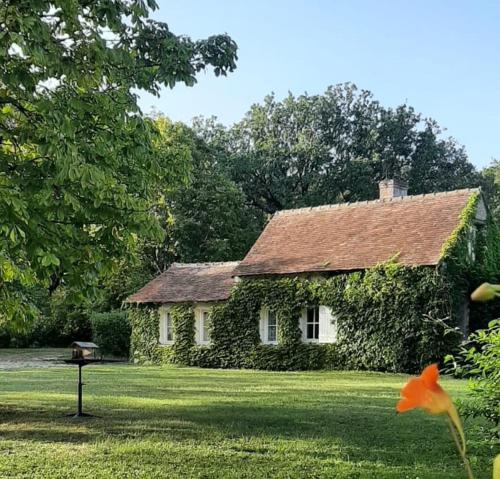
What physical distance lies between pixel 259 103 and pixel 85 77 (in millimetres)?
44572

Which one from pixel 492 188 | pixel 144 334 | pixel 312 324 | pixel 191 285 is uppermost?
pixel 492 188

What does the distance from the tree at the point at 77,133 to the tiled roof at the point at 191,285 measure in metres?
17.9

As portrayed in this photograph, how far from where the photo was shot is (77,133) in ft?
24.3

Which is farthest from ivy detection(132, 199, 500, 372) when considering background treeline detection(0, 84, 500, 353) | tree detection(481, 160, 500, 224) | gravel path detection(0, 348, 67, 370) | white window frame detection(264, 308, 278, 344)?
tree detection(481, 160, 500, 224)

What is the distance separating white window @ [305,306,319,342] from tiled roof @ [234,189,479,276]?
5.06 feet

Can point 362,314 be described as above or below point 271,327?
above

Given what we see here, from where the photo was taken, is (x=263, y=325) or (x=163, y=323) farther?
(x=163, y=323)

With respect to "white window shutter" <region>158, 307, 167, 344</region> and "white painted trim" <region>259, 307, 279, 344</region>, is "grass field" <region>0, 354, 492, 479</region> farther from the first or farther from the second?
"white window shutter" <region>158, 307, 167, 344</region>

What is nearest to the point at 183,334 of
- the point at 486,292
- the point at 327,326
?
the point at 327,326

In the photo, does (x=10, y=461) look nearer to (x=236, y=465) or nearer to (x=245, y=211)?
(x=236, y=465)

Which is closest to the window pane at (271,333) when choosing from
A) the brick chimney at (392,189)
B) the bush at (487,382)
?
the brick chimney at (392,189)

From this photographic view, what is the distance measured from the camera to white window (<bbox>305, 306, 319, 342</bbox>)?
24281 mm

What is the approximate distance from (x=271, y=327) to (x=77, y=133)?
1869 cm

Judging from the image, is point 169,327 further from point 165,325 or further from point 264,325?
point 264,325
